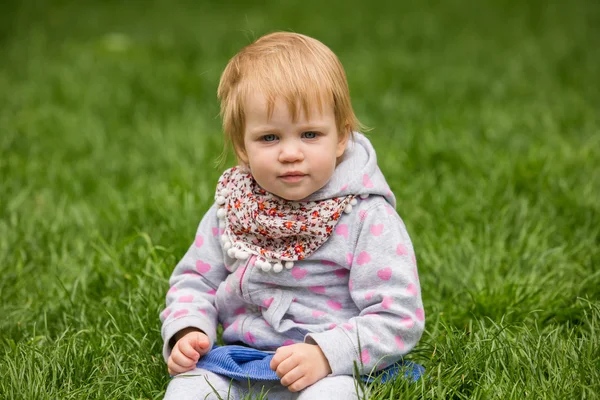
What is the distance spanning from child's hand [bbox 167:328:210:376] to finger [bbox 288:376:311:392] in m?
0.31

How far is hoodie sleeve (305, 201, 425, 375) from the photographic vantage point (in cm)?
204

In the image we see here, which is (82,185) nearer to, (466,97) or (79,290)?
(79,290)

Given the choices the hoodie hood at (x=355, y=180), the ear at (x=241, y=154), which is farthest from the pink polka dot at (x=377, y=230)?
the ear at (x=241, y=154)

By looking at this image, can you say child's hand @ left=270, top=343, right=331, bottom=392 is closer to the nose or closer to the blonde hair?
the nose

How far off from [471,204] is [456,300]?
84cm

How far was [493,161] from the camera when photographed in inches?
158

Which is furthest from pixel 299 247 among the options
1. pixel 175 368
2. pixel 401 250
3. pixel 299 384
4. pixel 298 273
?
pixel 175 368

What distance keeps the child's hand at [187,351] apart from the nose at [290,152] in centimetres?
57

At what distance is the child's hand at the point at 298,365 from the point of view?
1.99 meters

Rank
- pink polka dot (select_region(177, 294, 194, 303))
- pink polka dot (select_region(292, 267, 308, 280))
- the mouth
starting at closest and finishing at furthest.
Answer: the mouth, pink polka dot (select_region(292, 267, 308, 280)), pink polka dot (select_region(177, 294, 194, 303))

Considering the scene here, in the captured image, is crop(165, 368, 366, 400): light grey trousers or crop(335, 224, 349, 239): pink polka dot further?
crop(335, 224, 349, 239): pink polka dot

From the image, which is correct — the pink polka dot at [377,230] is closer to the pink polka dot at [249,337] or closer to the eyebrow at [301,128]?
the eyebrow at [301,128]

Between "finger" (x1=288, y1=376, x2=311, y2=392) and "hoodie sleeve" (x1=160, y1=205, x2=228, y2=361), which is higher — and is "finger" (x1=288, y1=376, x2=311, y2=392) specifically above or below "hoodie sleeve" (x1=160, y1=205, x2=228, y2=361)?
below

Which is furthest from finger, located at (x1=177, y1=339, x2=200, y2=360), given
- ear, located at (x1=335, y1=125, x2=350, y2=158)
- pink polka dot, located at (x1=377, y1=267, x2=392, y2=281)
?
ear, located at (x1=335, y1=125, x2=350, y2=158)
